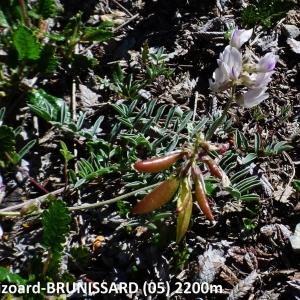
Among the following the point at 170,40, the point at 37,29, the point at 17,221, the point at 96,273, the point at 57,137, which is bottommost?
the point at 96,273

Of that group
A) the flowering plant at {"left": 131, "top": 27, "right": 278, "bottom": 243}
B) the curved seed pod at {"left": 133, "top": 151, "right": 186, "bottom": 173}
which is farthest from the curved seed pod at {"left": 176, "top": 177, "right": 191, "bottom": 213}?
the curved seed pod at {"left": 133, "top": 151, "right": 186, "bottom": 173}

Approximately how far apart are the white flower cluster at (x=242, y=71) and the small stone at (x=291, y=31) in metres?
1.93

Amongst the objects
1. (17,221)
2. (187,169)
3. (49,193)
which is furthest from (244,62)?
(17,221)

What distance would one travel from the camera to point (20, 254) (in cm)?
305

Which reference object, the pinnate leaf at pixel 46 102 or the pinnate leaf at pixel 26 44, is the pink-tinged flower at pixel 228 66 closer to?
the pinnate leaf at pixel 46 102

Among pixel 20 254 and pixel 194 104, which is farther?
pixel 194 104

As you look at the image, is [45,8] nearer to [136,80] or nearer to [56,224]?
[136,80]

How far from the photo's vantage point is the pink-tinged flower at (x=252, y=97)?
2498mm

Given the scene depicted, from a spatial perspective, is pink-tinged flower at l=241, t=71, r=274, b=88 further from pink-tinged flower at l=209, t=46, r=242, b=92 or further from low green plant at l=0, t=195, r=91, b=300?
low green plant at l=0, t=195, r=91, b=300

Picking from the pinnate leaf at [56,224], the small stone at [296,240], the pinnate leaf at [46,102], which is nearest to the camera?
the pinnate leaf at [56,224]

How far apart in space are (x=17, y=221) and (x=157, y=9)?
7.63ft

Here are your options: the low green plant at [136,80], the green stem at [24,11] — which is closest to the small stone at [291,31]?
the low green plant at [136,80]

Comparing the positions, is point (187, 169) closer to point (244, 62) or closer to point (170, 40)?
point (244, 62)

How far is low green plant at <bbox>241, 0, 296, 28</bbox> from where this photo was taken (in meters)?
4.03
